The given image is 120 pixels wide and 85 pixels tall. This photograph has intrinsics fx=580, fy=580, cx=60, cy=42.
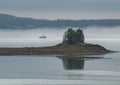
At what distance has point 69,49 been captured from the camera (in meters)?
149

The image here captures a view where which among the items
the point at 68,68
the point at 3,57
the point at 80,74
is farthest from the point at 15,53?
the point at 80,74

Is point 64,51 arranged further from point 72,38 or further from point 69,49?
point 72,38

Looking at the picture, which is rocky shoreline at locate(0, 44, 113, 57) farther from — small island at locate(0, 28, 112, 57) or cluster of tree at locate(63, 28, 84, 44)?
cluster of tree at locate(63, 28, 84, 44)

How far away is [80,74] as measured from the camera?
87625 millimetres

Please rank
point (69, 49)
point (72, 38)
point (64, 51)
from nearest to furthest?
point (64, 51) < point (69, 49) < point (72, 38)

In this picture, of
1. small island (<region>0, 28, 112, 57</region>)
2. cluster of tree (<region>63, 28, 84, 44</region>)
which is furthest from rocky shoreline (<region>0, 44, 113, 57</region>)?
cluster of tree (<region>63, 28, 84, 44</region>)

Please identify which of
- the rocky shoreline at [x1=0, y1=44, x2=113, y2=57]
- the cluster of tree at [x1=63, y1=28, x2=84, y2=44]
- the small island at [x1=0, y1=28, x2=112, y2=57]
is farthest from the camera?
the cluster of tree at [x1=63, y1=28, x2=84, y2=44]

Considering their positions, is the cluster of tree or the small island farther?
the cluster of tree

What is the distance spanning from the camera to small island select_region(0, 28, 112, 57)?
144000 mm

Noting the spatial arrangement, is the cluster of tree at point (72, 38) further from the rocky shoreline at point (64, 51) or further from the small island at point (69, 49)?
the rocky shoreline at point (64, 51)

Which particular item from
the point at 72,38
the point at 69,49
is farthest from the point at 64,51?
the point at 72,38

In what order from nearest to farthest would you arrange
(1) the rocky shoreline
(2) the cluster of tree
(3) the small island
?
Answer: (1) the rocky shoreline
(3) the small island
(2) the cluster of tree

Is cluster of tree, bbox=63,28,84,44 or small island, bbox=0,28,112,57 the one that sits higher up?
cluster of tree, bbox=63,28,84,44

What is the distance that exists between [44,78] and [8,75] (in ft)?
24.3
